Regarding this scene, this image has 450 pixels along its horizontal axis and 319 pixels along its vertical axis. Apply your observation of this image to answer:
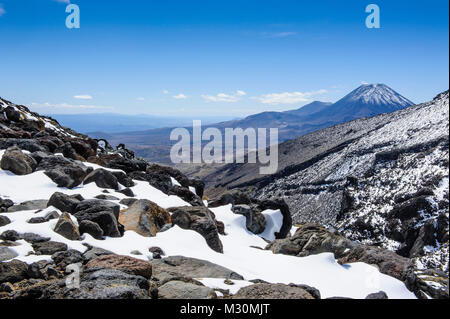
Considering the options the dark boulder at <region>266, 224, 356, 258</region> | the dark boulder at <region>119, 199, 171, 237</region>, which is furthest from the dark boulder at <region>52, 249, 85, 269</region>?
the dark boulder at <region>266, 224, 356, 258</region>

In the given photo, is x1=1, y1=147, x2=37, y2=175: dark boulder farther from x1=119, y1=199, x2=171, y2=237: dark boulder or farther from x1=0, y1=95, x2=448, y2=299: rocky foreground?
x1=119, y1=199, x2=171, y2=237: dark boulder

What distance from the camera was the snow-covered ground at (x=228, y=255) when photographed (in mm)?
8615

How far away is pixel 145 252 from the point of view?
425 inches

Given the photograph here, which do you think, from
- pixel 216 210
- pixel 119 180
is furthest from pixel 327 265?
pixel 119 180

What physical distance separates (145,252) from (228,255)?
3.70 meters

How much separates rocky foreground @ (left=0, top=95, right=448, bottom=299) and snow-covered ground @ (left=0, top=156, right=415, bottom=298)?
39 millimetres

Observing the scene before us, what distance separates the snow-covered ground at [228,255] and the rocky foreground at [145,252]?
39 millimetres

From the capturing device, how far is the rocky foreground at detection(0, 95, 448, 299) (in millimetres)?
6934

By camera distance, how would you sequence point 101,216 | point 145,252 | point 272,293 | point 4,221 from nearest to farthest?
point 272,293 → point 4,221 → point 145,252 → point 101,216

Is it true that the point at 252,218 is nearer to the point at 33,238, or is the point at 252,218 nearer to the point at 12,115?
the point at 33,238

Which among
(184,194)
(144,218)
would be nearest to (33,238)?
(144,218)

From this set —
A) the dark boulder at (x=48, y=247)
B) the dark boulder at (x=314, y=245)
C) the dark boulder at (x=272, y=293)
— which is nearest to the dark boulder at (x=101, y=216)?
the dark boulder at (x=48, y=247)
